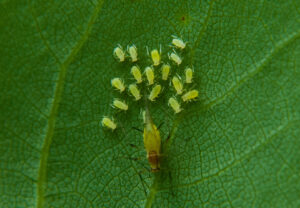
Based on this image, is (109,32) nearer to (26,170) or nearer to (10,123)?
(10,123)

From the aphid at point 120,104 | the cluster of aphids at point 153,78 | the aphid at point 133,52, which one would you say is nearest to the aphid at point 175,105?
the cluster of aphids at point 153,78

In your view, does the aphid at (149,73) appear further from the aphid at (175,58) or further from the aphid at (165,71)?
the aphid at (175,58)

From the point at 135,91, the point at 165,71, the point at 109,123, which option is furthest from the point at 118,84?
the point at 165,71

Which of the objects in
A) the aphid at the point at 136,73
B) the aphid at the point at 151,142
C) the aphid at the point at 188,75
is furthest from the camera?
the aphid at the point at 136,73

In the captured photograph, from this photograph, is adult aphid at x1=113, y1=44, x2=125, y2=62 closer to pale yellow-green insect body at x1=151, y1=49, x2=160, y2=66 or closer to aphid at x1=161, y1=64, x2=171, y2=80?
pale yellow-green insect body at x1=151, y1=49, x2=160, y2=66

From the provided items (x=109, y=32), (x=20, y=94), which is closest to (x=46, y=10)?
(x=109, y=32)

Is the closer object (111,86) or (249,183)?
(249,183)

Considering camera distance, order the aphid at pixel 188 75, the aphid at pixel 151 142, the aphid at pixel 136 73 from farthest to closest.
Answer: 1. the aphid at pixel 136 73
2. the aphid at pixel 188 75
3. the aphid at pixel 151 142
